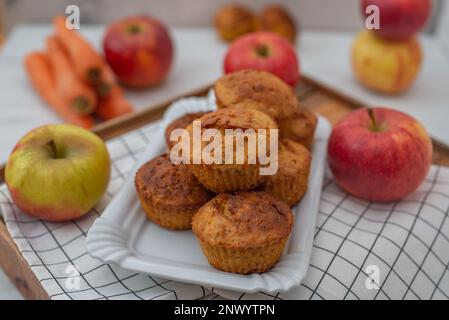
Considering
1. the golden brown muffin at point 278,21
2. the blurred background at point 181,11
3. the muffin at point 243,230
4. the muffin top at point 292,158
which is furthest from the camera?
the blurred background at point 181,11

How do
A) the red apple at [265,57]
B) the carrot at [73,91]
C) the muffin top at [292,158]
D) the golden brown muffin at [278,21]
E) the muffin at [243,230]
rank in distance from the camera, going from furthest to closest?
the golden brown muffin at [278,21] < the carrot at [73,91] < the red apple at [265,57] < the muffin top at [292,158] < the muffin at [243,230]

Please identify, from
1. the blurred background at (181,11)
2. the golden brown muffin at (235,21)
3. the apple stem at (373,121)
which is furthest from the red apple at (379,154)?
the blurred background at (181,11)

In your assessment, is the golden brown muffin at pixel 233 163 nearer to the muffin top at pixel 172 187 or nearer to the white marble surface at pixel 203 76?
the muffin top at pixel 172 187

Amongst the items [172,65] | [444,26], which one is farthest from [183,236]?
[444,26]

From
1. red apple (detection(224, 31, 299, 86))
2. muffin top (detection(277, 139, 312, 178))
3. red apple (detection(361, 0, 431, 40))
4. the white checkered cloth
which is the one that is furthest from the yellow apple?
muffin top (detection(277, 139, 312, 178))

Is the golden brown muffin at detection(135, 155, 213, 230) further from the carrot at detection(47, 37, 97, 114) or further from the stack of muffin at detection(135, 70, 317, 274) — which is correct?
the carrot at detection(47, 37, 97, 114)

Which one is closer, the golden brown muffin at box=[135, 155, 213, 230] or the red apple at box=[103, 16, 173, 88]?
the golden brown muffin at box=[135, 155, 213, 230]
